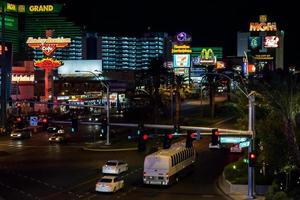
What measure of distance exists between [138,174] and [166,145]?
1168cm

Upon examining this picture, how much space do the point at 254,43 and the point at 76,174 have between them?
451ft

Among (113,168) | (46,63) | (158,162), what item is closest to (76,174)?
(113,168)

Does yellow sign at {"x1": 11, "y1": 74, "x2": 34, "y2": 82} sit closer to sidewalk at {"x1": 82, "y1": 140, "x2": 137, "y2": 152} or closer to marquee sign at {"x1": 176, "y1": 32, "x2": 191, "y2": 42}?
marquee sign at {"x1": 176, "y1": 32, "x2": 191, "y2": 42}

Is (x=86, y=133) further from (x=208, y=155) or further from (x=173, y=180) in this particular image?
(x=173, y=180)

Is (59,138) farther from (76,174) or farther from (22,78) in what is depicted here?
(22,78)

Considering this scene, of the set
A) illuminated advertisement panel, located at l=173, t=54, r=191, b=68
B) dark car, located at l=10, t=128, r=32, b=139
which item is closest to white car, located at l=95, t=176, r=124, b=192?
dark car, located at l=10, t=128, r=32, b=139

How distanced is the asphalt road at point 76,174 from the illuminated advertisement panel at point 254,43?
356 feet

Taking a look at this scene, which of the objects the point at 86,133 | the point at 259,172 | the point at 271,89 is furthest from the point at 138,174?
the point at 86,133

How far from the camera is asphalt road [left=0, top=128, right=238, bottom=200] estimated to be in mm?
44062

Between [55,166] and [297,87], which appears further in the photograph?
[55,166]

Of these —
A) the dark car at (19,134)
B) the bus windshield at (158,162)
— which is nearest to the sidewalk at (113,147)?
the dark car at (19,134)

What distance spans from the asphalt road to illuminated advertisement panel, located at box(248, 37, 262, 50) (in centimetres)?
10842

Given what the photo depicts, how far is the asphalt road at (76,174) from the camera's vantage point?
44.1m

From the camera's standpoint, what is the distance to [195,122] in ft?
345
